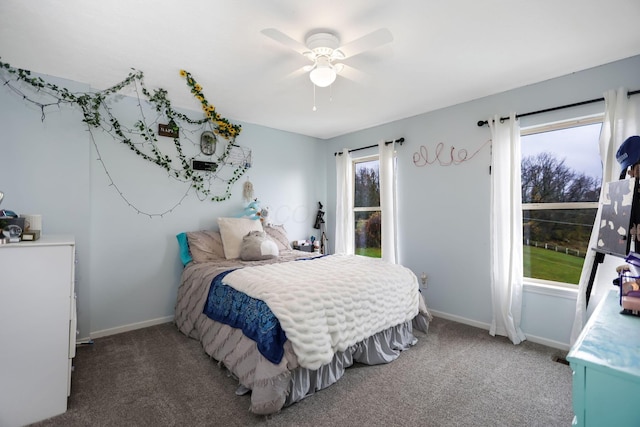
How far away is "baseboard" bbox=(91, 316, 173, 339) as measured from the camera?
9.50 ft

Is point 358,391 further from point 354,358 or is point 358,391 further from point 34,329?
point 34,329

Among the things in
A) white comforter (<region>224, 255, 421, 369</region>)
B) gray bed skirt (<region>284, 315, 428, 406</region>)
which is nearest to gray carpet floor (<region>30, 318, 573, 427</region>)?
gray bed skirt (<region>284, 315, 428, 406</region>)

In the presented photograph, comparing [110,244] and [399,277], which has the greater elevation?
[110,244]

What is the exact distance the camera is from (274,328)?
5.97 ft

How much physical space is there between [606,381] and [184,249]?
3.38 m

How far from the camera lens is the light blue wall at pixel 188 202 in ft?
8.39

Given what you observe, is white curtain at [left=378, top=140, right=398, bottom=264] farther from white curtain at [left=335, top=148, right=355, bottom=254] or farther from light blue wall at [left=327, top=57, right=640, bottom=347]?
white curtain at [left=335, top=148, right=355, bottom=254]

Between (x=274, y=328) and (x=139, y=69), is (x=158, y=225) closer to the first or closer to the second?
(x=139, y=69)

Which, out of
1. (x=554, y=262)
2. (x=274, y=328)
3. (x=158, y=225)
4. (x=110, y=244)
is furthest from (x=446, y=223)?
(x=110, y=244)

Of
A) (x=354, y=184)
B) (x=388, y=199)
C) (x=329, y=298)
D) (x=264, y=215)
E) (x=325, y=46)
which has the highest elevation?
(x=325, y=46)

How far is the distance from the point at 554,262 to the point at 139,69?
4.16 meters

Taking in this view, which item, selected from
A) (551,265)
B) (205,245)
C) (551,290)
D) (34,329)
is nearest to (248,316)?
(34,329)

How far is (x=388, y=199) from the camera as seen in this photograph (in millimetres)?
3895

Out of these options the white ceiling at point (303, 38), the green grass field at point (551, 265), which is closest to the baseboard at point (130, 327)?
the white ceiling at point (303, 38)
